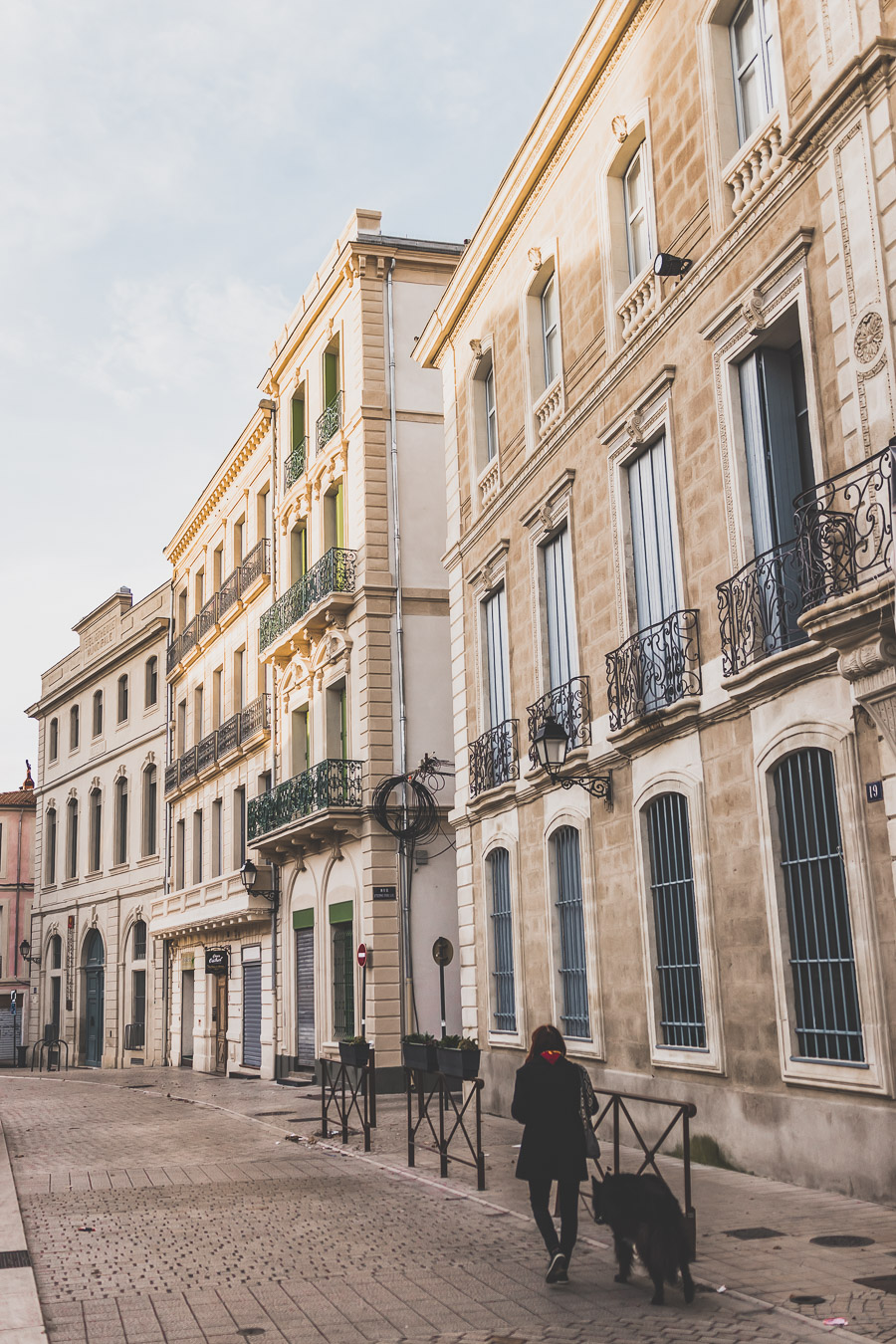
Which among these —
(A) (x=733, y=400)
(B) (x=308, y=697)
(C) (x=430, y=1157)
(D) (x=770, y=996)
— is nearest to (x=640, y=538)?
(A) (x=733, y=400)

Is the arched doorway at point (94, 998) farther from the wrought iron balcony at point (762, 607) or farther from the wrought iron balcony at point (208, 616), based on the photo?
the wrought iron balcony at point (762, 607)

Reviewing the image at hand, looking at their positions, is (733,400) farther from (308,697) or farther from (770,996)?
(308,697)

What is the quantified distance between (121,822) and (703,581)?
3259cm

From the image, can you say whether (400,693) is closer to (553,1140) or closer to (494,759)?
(494,759)

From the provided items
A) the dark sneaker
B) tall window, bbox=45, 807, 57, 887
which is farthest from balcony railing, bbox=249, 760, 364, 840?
tall window, bbox=45, 807, 57, 887

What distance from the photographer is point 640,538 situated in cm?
1426

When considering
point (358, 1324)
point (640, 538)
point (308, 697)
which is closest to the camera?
point (358, 1324)

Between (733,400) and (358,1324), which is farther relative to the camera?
(733,400)

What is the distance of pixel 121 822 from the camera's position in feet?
138

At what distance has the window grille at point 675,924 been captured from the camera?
12.7 m

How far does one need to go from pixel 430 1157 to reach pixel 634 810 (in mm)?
4014

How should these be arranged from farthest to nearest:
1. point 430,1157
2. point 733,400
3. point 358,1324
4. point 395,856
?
point 395,856
point 430,1157
point 733,400
point 358,1324

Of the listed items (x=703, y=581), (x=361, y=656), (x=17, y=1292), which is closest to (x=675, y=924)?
(x=703, y=581)

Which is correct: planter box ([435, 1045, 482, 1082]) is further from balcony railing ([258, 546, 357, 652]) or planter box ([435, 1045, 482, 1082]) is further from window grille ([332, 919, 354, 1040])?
balcony railing ([258, 546, 357, 652])
